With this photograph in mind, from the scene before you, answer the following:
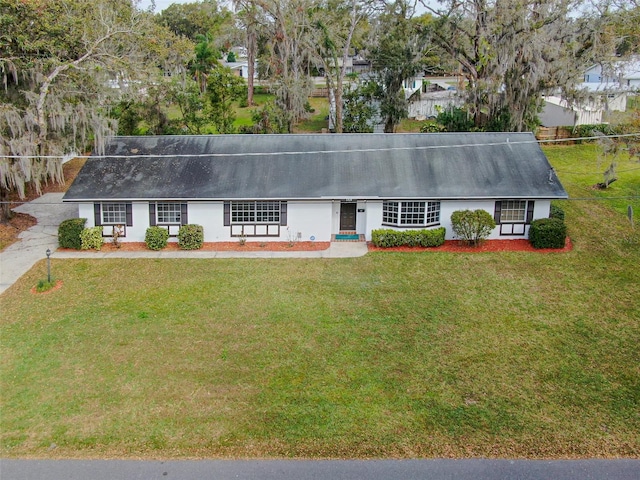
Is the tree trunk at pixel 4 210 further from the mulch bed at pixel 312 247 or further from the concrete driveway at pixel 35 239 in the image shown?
the mulch bed at pixel 312 247

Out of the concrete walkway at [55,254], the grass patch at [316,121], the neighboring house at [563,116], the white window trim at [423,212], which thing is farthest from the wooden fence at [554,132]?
the concrete walkway at [55,254]

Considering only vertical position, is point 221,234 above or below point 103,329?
above

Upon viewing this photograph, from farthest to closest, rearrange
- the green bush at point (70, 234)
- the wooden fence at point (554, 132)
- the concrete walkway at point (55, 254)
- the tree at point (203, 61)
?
the tree at point (203, 61), the wooden fence at point (554, 132), the green bush at point (70, 234), the concrete walkway at point (55, 254)

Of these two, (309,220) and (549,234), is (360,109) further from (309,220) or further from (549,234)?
(549,234)

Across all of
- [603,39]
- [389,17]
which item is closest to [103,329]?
[389,17]

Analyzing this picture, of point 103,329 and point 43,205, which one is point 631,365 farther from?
point 43,205

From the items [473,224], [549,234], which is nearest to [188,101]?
[473,224]

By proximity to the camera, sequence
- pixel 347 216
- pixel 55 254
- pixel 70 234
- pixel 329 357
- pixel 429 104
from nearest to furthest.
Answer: pixel 329 357 → pixel 55 254 → pixel 70 234 → pixel 347 216 → pixel 429 104
